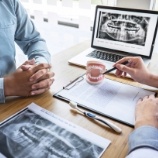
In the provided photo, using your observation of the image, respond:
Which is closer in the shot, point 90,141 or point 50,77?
point 90,141

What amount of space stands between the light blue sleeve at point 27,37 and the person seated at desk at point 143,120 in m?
0.44

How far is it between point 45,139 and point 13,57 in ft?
1.97

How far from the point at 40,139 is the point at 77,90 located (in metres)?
0.29

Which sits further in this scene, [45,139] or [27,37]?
[27,37]

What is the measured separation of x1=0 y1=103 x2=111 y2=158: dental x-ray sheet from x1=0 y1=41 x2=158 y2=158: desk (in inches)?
0.9

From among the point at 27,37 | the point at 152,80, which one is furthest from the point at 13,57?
the point at 152,80

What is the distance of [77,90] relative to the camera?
0.82m

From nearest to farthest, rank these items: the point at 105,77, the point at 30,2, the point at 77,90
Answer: the point at 77,90
the point at 105,77
the point at 30,2

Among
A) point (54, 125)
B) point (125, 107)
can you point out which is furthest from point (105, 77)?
point (54, 125)

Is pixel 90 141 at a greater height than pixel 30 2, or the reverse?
pixel 30 2

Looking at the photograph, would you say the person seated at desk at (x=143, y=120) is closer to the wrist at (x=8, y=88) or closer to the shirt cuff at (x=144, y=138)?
the shirt cuff at (x=144, y=138)

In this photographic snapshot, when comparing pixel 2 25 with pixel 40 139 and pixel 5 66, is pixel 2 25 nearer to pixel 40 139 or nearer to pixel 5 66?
pixel 5 66

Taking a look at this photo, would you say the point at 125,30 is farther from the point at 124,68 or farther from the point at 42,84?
the point at 42,84

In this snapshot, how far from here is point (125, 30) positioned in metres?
1.14
